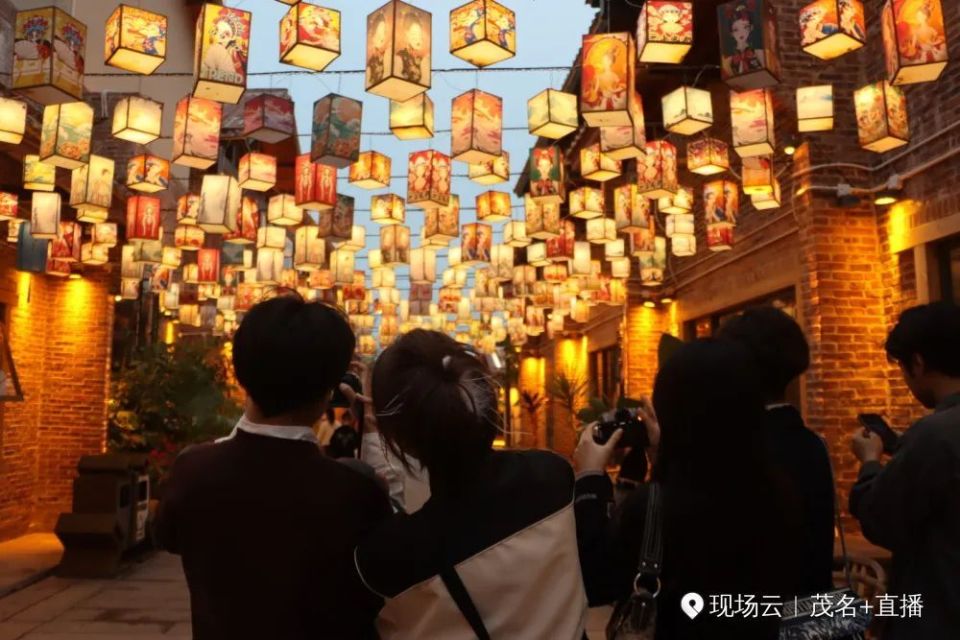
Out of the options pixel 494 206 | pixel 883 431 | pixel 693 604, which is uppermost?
pixel 494 206

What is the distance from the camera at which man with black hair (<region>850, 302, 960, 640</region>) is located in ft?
6.30

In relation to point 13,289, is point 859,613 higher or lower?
lower

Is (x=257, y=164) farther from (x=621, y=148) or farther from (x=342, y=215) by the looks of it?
(x=621, y=148)

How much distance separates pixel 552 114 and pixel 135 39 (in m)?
3.13

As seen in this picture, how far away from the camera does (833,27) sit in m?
4.82

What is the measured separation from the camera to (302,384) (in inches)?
64.3

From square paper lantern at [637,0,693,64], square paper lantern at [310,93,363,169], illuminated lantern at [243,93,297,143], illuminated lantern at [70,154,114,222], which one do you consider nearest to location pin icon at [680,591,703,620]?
square paper lantern at [637,0,693,64]

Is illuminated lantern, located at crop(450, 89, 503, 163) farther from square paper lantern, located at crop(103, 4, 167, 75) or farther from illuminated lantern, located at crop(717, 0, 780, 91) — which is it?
square paper lantern, located at crop(103, 4, 167, 75)

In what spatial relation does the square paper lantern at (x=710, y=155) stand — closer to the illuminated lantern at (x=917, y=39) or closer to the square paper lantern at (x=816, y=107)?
the square paper lantern at (x=816, y=107)

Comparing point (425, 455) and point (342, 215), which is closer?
point (425, 455)

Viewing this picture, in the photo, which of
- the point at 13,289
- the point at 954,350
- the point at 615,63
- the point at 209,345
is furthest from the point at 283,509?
the point at 209,345

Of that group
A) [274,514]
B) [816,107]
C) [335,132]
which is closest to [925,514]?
[274,514]

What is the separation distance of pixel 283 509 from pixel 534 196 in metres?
6.41

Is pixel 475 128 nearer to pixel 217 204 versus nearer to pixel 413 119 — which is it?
pixel 413 119
